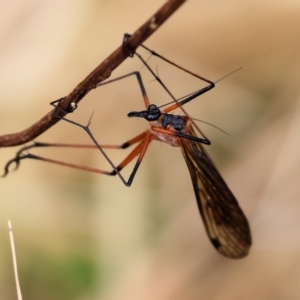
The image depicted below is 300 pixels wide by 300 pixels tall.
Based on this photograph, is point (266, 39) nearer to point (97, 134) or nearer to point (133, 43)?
point (97, 134)

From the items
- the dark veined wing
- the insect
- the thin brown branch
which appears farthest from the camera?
the dark veined wing

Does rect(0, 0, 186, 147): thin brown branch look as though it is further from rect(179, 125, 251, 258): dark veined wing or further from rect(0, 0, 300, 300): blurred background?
rect(0, 0, 300, 300): blurred background

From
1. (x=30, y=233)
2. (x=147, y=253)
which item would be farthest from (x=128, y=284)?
(x=30, y=233)

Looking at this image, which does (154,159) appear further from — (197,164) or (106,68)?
(106,68)

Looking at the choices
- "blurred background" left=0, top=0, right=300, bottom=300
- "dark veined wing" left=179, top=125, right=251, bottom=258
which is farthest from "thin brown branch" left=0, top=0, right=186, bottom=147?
"blurred background" left=0, top=0, right=300, bottom=300

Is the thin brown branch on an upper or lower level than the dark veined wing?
upper

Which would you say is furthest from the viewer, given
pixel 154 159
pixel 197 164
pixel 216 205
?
pixel 154 159

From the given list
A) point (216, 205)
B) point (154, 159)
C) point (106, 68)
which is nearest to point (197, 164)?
point (216, 205)
